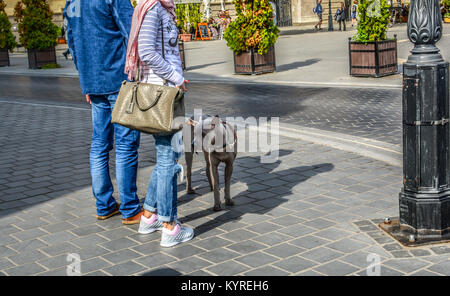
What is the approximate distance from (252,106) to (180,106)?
7079 mm

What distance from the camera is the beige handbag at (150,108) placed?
4332mm

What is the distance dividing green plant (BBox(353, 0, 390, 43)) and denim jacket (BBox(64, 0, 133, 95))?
33.8 feet

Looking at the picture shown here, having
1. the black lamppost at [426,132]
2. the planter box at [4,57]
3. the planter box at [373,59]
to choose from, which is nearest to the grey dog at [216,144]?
the black lamppost at [426,132]

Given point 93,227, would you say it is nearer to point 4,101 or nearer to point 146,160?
point 146,160

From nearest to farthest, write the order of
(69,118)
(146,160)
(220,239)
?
(220,239) → (146,160) → (69,118)

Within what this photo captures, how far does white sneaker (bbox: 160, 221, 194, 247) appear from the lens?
15.4 ft

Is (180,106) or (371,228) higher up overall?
(180,106)

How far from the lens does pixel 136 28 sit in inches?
174

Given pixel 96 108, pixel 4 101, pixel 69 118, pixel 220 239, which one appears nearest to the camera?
pixel 220 239

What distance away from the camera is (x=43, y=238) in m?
5.00

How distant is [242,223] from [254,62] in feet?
37.8

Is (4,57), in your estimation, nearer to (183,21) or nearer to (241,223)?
(183,21)

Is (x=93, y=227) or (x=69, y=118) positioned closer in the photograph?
(x=93, y=227)

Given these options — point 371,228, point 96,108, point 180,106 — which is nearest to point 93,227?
point 96,108
